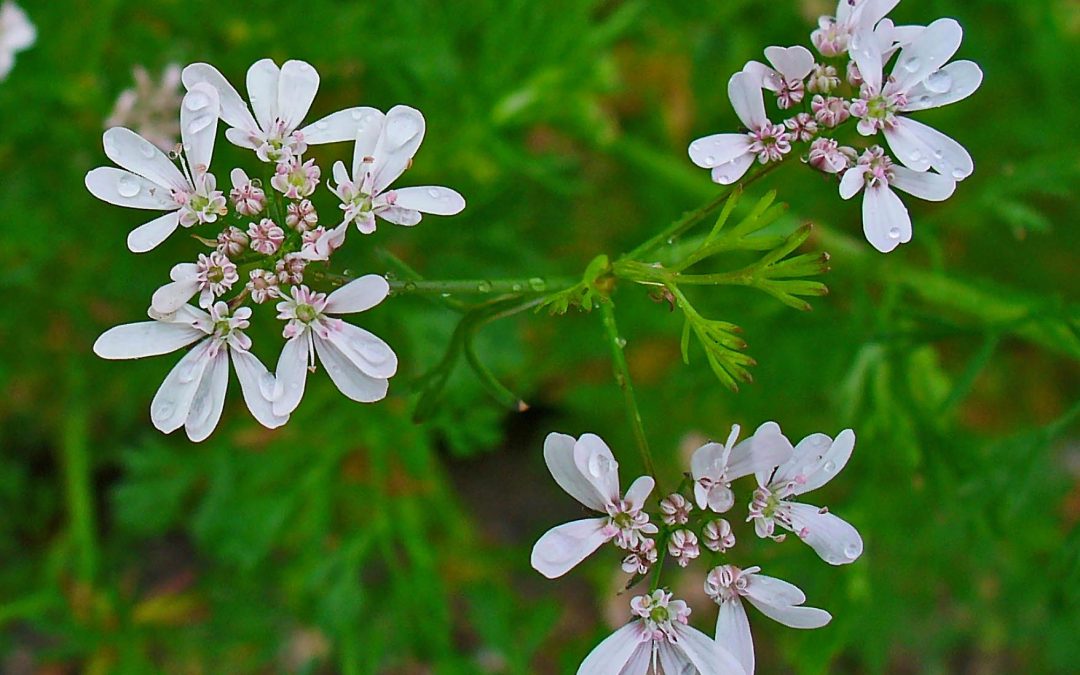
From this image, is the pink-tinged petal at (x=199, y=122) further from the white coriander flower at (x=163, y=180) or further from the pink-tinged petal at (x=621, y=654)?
the pink-tinged petal at (x=621, y=654)

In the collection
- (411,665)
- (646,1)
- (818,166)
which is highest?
(646,1)

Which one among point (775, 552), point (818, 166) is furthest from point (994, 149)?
point (818, 166)

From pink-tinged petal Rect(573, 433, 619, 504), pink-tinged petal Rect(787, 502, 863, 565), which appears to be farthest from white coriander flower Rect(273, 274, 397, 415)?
pink-tinged petal Rect(787, 502, 863, 565)

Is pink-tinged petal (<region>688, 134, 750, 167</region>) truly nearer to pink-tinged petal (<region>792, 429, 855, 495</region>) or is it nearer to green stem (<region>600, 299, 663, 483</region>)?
green stem (<region>600, 299, 663, 483</region>)

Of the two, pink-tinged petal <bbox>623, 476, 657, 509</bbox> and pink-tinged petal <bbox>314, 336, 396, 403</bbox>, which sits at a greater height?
pink-tinged petal <bbox>314, 336, 396, 403</bbox>

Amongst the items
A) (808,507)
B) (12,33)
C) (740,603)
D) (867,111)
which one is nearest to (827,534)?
(808,507)

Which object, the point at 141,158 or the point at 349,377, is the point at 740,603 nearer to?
the point at 349,377

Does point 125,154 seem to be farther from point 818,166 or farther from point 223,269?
point 818,166
